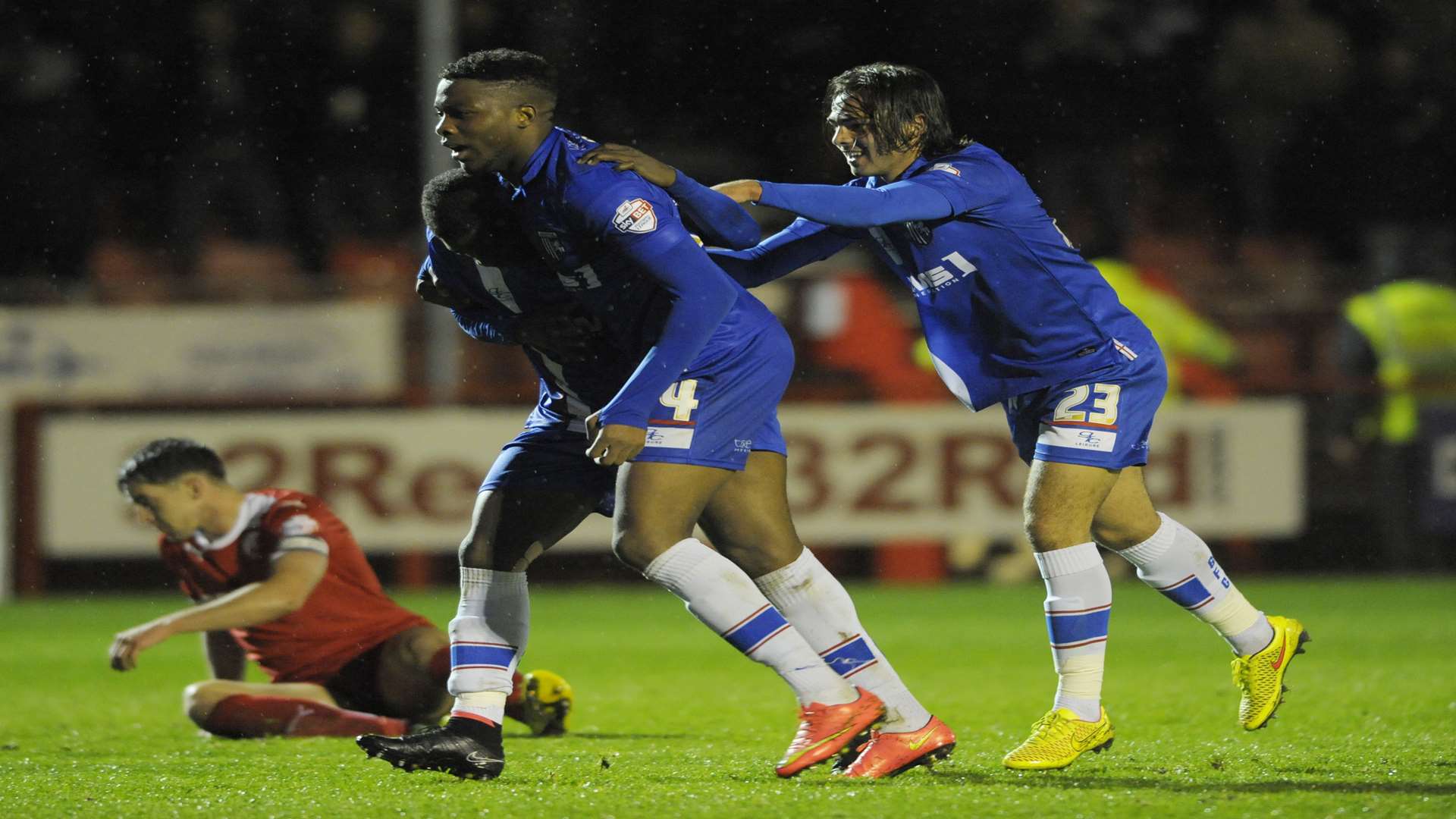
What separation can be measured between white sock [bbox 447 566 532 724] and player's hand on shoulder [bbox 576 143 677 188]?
1.00 metres

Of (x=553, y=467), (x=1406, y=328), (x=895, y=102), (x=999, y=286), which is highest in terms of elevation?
(x=895, y=102)

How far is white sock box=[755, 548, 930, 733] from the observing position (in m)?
4.51

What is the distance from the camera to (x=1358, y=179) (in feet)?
51.0

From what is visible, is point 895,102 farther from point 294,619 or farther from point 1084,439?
point 294,619

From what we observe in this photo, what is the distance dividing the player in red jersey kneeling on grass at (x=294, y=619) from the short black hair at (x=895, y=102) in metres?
1.91

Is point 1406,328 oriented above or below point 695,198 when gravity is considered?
below

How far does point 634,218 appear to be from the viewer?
405cm

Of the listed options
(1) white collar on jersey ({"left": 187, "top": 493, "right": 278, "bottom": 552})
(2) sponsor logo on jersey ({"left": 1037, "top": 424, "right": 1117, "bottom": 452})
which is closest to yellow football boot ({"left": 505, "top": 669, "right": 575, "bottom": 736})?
(1) white collar on jersey ({"left": 187, "top": 493, "right": 278, "bottom": 552})

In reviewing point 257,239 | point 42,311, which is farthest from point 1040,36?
point 42,311

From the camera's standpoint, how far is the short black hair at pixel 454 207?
170 inches

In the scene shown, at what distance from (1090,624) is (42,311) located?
351 inches

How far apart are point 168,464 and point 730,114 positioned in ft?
35.6

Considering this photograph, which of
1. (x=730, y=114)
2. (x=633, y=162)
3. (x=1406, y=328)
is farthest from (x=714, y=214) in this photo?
(x=730, y=114)

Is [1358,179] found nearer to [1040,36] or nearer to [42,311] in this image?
[1040,36]
